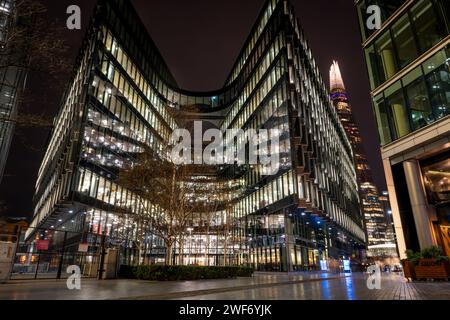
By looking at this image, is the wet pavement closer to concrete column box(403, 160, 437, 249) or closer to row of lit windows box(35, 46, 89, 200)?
concrete column box(403, 160, 437, 249)

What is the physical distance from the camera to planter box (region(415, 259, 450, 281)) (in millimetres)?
13613

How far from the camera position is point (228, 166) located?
5628 centimetres

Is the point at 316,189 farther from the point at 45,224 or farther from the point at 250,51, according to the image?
the point at 45,224

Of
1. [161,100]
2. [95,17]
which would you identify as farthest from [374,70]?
[161,100]

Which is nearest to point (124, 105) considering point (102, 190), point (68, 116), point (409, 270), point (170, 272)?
point (68, 116)

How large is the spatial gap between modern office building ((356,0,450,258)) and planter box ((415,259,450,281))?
2756mm

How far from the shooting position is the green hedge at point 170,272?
16920 millimetres

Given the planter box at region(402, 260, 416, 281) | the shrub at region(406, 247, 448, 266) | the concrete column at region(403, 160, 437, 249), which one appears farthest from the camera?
the concrete column at region(403, 160, 437, 249)

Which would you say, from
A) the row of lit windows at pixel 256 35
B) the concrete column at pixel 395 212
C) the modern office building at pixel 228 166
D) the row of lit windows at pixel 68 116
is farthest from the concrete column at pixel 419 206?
the row of lit windows at pixel 256 35

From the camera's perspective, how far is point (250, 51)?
183 ft

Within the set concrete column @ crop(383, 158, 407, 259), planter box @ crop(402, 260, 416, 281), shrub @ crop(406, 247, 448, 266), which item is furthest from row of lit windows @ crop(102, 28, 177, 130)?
shrub @ crop(406, 247, 448, 266)

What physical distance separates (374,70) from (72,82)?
4686cm

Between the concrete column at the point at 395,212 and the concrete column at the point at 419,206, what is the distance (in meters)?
1.11

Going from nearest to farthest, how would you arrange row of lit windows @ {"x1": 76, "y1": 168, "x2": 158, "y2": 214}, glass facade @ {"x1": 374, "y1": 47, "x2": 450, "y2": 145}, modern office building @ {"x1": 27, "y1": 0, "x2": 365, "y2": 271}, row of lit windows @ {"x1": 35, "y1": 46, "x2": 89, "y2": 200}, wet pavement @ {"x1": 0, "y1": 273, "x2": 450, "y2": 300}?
wet pavement @ {"x1": 0, "y1": 273, "x2": 450, "y2": 300} < glass facade @ {"x1": 374, "y1": 47, "x2": 450, "y2": 145} < row of lit windows @ {"x1": 76, "y1": 168, "x2": 158, "y2": 214} < modern office building @ {"x1": 27, "y1": 0, "x2": 365, "y2": 271} < row of lit windows @ {"x1": 35, "y1": 46, "x2": 89, "y2": 200}
